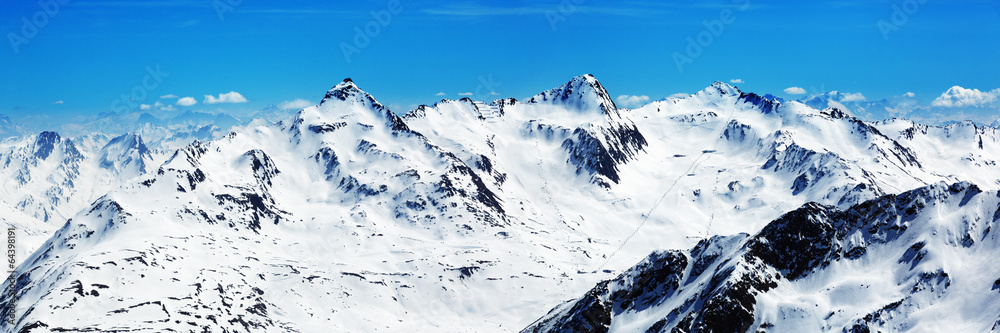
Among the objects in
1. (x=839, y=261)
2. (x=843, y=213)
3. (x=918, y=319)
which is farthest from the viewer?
(x=843, y=213)

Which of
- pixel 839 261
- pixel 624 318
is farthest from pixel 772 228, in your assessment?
pixel 624 318

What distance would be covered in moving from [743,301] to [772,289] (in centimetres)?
1088

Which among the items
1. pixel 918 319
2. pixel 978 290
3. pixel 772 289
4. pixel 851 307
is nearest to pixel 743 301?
pixel 772 289

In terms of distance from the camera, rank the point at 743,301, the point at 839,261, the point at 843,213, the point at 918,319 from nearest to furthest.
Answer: the point at 918,319 < the point at 743,301 < the point at 839,261 < the point at 843,213

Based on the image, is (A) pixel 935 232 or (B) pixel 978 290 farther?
(A) pixel 935 232

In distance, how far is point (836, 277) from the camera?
574ft

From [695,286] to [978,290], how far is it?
58.2 m

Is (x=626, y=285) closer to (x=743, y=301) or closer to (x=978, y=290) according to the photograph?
(x=743, y=301)

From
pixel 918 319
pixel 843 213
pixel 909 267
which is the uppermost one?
pixel 843 213

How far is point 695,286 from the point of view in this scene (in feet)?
602

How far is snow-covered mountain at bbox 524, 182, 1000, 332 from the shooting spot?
159m

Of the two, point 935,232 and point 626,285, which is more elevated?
point 935,232

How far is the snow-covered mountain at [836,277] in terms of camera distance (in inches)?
6270

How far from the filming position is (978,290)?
15675cm
